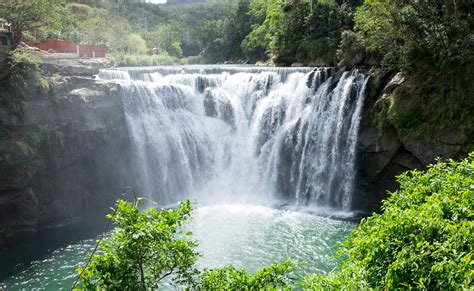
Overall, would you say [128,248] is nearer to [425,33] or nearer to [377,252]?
[377,252]

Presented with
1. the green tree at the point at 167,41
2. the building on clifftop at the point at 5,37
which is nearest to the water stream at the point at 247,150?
the building on clifftop at the point at 5,37

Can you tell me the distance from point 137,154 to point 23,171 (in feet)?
20.5

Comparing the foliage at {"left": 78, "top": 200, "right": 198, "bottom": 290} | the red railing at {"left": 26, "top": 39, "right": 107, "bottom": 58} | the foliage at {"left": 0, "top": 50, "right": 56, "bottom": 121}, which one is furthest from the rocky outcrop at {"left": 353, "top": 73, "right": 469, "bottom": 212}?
the red railing at {"left": 26, "top": 39, "right": 107, "bottom": 58}

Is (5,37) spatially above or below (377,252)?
above

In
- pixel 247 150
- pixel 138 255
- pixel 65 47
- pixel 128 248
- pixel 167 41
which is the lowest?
pixel 247 150

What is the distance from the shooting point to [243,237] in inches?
737

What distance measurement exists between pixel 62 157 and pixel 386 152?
16575mm

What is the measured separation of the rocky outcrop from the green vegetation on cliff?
484 inches

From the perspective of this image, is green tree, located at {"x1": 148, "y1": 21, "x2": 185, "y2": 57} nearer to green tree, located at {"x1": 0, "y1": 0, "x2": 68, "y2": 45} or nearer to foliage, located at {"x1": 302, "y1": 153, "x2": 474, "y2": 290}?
green tree, located at {"x1": 0, "y1": 0, "x2": 68, "y2": 45}

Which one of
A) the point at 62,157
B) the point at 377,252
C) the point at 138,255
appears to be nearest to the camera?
the point at 377,252

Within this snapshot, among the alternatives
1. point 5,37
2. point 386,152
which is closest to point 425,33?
point 386,152

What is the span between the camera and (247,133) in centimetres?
2728

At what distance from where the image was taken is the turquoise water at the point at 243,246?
1611 cm

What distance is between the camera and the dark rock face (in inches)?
797
